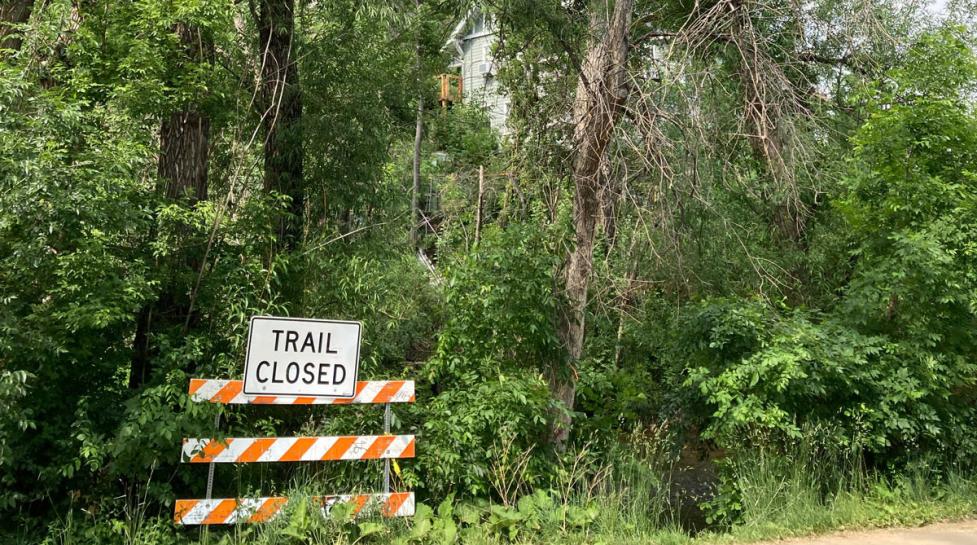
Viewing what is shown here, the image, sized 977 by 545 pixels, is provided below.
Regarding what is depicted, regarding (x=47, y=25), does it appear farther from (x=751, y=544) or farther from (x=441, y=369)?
(x=751, y=544)

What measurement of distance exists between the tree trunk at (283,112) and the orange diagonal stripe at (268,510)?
10.7 ft

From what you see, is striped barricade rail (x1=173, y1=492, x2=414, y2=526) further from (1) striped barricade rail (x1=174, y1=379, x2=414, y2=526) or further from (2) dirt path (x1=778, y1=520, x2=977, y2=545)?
(2) dirt path (x1=778, y1=520, x2=977, y2=545)

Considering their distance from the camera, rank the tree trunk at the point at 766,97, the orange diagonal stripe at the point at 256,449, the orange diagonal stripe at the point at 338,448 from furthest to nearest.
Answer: the tree trunk at the point at 766,97 → the orange diagonal stripe at the point at 338,448 → the orange diagonal stripe at the point at 256,449

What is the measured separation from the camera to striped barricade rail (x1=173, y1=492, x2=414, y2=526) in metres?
6.35

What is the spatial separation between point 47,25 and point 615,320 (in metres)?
8.64

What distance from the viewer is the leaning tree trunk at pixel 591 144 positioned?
30.4 ft

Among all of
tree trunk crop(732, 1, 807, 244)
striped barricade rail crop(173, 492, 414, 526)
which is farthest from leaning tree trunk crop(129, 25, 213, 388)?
tree trunk crop(732, 1, 807, 244)

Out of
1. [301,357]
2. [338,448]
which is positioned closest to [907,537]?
[338,448]

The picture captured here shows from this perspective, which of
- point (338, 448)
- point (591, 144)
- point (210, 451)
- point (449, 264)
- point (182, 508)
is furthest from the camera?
point (591, 144)

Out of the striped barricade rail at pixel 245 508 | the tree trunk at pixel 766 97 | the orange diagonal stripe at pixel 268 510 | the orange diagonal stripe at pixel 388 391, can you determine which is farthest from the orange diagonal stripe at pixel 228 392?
the tree trunk at pixel 766 97

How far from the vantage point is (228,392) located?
664 centimetres

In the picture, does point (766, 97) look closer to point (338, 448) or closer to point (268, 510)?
point (338, 448)

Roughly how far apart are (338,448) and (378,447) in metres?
0.35

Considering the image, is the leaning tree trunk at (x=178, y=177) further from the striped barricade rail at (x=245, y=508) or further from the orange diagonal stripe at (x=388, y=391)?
the orange diagonal stripe at (x=388, y=391)
